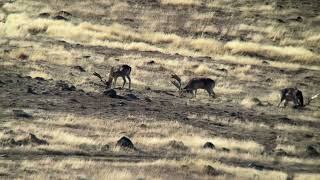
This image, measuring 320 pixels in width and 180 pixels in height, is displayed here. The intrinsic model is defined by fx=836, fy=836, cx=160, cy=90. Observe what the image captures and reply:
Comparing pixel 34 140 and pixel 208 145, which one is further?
pixel 208 145

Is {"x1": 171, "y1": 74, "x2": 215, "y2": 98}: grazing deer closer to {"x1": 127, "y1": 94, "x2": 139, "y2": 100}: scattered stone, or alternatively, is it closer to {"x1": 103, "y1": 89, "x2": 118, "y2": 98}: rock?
{"x1": 127, "y1": 94, "x2": 139, "y2": 100}: scattered stone

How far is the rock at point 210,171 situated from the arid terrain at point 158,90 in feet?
0.16

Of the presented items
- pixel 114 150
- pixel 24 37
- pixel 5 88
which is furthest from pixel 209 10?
pixel 114 150

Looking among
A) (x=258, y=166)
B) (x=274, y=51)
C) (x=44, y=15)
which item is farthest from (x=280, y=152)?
(x=44, y=15)

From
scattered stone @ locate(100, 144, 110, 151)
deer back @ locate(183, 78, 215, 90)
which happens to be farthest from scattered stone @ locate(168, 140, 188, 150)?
deer back @ locate(183, 78, 215, 90)

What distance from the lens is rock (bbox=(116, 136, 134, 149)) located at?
77.7 feet

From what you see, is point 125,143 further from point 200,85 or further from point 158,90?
point 158,90

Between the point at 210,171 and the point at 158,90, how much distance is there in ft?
51.0

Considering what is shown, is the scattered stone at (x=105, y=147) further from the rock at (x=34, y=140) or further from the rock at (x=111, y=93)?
the rock at (x=111, y=93)

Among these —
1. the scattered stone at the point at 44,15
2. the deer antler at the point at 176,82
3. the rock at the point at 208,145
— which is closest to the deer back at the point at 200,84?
the deer antler at the point at 176,82

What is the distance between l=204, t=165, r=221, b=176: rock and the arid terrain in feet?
0.16

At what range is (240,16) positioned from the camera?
5853cm

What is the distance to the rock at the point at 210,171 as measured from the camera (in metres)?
20.8

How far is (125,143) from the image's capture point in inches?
937
